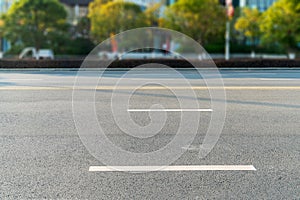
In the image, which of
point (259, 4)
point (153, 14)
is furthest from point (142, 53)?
point (259, 4)

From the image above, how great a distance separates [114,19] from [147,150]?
28269 mm

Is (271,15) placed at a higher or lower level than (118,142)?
higher

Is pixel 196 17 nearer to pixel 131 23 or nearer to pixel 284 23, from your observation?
pixel 131 23

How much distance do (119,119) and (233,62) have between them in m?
13.6

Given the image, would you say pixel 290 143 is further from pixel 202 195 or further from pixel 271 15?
pixel 271 15

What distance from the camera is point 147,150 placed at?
4.88m

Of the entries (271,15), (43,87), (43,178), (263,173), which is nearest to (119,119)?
(43,178)

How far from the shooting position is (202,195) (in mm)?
3520

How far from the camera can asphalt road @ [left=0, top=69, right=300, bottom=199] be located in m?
3.62

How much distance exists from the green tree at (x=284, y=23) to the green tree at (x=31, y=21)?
19.5m

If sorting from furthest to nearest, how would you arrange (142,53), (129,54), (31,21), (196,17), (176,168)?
1. (31,21)
2. (196,17)
3. (142,53)
4. (129,54)
5. (176,168)

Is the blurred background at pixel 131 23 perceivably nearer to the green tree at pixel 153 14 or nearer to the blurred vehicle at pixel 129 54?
the green tree at pixel 153 14

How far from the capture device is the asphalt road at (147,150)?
3.62m

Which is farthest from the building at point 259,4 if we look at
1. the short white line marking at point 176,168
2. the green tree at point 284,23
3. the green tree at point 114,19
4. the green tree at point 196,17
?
the short white line marking at point 176,168
